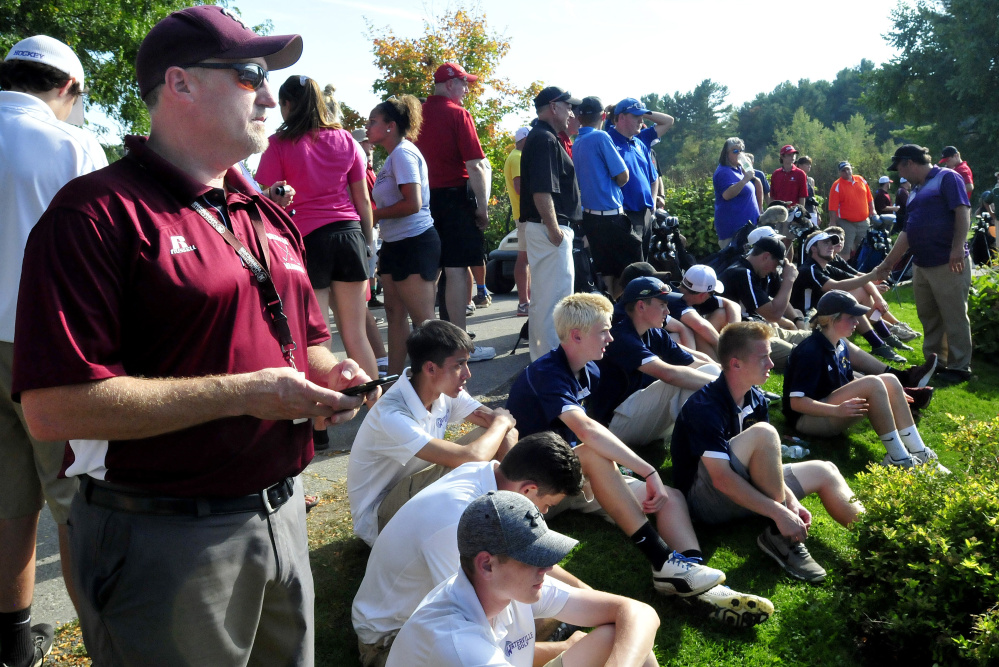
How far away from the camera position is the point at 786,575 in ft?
13.9

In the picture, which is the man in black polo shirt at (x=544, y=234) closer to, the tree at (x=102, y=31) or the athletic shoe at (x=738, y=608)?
the athletic shoe at (x=738, y=608)

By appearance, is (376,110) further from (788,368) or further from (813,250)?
(813,250)

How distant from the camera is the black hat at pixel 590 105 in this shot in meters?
7.57

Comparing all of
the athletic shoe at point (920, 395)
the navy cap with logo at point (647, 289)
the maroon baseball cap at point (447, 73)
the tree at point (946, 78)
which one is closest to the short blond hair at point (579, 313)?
the navy cap with logo at point (647, 289)

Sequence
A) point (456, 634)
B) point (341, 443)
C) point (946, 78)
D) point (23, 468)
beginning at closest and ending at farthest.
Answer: point (456, 634) → point (23, 468) → point (341, 443) → point (946, 78)

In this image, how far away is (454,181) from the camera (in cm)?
679

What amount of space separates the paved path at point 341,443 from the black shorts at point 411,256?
113cm

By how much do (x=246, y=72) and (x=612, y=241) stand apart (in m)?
6.04

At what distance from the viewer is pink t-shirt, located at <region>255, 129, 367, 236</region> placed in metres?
5.10

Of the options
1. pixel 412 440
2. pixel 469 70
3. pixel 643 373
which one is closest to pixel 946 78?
pixel 469 70

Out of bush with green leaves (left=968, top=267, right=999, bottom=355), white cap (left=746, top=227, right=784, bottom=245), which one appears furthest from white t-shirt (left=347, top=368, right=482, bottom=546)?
bush with green leaves (left=968, top=267, right=999, bottom=355)

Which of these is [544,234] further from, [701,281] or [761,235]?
[761,235]

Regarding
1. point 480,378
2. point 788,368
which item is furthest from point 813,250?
point 480,378

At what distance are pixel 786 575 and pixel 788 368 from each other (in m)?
2.01
